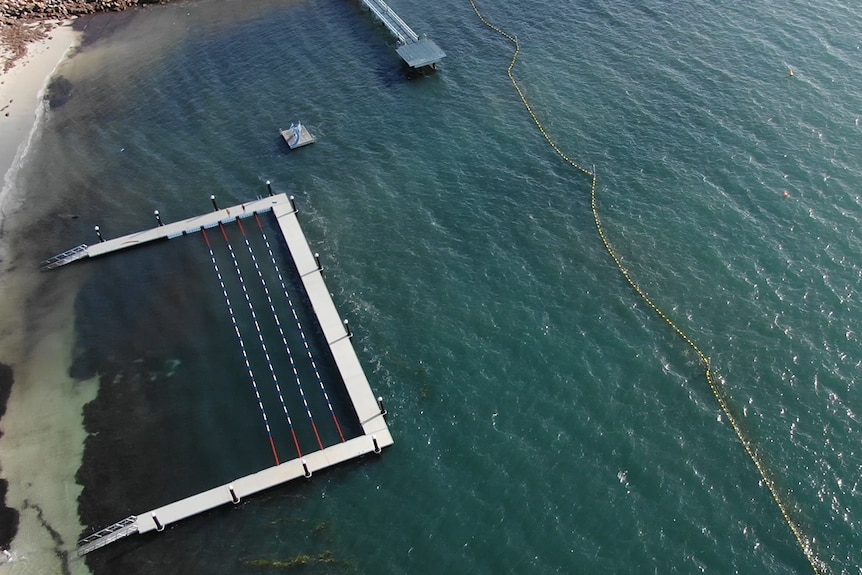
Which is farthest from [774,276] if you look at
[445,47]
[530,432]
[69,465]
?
[69,465]

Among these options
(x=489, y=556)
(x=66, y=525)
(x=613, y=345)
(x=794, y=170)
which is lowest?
(x=66, y=525)

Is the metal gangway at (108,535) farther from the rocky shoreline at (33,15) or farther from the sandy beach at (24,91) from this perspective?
the rocky shoreline at (33,15)

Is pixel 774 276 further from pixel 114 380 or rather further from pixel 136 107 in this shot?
pixel 136 107

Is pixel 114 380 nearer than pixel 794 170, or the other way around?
pixel 114 380

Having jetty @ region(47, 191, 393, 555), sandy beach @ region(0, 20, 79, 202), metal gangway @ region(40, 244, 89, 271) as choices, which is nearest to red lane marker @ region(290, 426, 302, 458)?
jetty @ region(47, 191, 393, 555)

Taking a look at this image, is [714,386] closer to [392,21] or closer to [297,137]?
[297,137]
